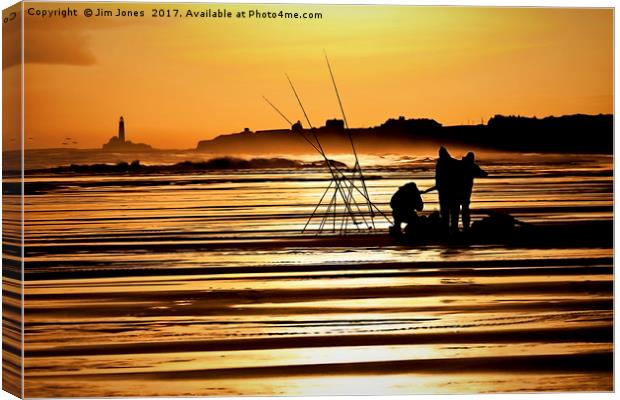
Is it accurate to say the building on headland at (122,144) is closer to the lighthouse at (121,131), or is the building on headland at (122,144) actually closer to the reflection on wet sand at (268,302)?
the lighthouse at (121,131)

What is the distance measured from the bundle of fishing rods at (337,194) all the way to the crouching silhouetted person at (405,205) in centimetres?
13

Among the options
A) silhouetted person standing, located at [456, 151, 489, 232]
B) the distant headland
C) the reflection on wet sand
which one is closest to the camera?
the reflection on wet sand

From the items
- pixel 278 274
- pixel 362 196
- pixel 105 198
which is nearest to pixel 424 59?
pixel 362 196

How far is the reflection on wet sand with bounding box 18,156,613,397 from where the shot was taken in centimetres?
530

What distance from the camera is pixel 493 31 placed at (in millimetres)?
5566

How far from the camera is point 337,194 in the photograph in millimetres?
5477

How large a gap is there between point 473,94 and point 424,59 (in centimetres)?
31

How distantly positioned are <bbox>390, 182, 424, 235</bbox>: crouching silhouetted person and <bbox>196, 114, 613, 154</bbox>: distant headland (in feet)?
0.65

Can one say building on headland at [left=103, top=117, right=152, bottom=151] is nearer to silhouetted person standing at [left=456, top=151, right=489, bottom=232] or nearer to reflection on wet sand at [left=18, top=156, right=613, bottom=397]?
reflection on wet sand at [left=18, top=156, right=613, bottom=397]

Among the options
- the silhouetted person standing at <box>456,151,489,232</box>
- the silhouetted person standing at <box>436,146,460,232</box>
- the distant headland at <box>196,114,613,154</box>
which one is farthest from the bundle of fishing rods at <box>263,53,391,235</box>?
the silhouetted person standing at <box>456,151,489,232</box>

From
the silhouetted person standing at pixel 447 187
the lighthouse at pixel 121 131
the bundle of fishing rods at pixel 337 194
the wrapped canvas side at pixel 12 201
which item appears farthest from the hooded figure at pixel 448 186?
the wrapped canvas side at pixel 12 201

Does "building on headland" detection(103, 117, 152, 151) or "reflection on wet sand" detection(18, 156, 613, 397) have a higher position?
"building on headland" detection(103, 117, 152, 151)

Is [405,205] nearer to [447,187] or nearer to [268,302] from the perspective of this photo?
[447,187]

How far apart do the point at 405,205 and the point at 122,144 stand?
1397mm
